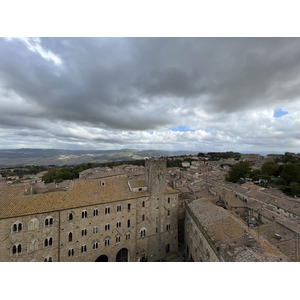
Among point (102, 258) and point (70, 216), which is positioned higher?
point (70, 216)

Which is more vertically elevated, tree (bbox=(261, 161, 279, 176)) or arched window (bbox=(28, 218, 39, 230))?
tree (bbox=(261, 161, 279, 176))

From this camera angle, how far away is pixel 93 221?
1911cm

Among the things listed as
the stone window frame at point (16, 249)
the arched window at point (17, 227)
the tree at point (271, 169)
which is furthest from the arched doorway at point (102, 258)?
the tree at point (271, 169)

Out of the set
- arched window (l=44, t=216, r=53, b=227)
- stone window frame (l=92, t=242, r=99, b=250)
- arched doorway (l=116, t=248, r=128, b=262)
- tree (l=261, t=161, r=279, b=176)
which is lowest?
arched doorway (l=116, t=248, r=128, b=262)

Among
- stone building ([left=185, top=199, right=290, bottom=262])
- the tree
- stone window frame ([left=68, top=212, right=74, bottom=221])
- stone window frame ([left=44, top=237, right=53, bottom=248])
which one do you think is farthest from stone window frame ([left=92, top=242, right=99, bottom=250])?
the tree

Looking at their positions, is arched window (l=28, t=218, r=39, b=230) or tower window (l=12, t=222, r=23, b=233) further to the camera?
arched window (l=28, t=218, r=39, b=230)

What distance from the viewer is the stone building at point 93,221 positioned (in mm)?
16016

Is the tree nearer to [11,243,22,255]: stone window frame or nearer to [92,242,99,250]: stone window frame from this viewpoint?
[92,242,99,250]: stone window frame

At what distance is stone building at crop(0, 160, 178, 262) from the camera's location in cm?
1602

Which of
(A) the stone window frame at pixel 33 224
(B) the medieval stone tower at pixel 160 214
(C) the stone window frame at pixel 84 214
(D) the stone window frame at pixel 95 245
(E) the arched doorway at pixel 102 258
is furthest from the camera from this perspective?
(B) the medieval stone tower at pixel 160 214

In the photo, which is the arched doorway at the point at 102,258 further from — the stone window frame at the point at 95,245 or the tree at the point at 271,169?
the tree at the point at 271,169

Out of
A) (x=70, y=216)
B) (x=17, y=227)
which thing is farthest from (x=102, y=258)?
(x=17, y=227)

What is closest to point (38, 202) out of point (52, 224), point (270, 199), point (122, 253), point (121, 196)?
point (52, 224)

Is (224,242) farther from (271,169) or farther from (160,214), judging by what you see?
(271,169)
